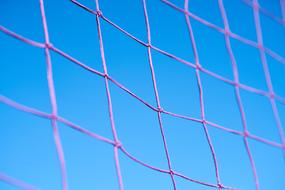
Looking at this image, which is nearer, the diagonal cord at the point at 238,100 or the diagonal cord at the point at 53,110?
the diagonal cord at the point at 53,110

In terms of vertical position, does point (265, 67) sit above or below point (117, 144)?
Result: above

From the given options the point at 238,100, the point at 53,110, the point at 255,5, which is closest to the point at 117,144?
the point at 53,110

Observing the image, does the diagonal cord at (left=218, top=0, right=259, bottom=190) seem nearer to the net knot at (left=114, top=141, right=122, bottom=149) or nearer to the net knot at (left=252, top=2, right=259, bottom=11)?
the net knot at (left=252, top=2, right=259, bottom=11)

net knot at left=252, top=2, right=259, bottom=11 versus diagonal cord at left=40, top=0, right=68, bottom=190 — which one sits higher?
net knot at left=252, top=2, right=259, bottom=11

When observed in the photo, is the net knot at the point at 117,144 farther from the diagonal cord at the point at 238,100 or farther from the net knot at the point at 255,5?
the net knot at the point at 255,5

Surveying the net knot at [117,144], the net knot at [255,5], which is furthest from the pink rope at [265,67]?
the net knot at [117,144]

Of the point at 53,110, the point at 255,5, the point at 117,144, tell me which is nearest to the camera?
the point at 53,110

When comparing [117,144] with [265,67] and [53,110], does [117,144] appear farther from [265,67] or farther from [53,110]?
[265,67]

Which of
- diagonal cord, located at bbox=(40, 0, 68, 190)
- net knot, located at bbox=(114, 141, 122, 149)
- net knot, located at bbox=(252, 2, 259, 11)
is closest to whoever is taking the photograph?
diagonal cord, located at bbox=(40, 0, 68, 190)

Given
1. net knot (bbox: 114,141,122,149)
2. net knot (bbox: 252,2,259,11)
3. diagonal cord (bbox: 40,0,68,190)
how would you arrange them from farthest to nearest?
net knot (bbox: 252,2,259,11)
net knot (bbox: 114,141,122,149)
diagonal cord (bbox: 40,0,68,190)

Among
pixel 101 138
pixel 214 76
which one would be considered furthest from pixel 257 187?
pixel 101 138

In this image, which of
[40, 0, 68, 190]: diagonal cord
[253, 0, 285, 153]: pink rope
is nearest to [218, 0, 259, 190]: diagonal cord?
[253, 0, 285, 153]: pink rope

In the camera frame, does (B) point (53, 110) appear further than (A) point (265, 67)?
No

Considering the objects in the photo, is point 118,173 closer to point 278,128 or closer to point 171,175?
point 171,175
